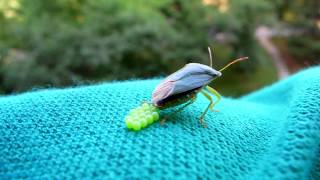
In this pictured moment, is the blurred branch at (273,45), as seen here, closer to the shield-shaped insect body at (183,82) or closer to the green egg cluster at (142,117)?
the shield-shaped insect body at (183,82)

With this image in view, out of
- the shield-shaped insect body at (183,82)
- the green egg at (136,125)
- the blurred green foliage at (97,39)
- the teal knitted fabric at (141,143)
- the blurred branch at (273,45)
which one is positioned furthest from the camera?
the blurred branch at (273,45)

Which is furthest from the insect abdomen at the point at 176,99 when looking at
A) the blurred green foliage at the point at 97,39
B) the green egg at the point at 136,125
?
the blurred green foliage at the point at 97,39

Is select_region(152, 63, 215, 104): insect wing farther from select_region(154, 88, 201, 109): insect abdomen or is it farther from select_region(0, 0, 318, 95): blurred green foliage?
select_region(0, 0, 318, 95): blurred green foliage

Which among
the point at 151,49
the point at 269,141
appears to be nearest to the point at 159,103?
the point at 269,141

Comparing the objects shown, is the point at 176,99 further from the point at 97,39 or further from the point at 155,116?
the point at 97,39

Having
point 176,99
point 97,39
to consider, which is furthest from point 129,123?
point 97,39

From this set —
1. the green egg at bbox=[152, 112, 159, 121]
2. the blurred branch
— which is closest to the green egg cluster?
the green egg at bbox=[152, 112, 159, 121]

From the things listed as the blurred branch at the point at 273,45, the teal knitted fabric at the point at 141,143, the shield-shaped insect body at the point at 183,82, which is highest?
the blurred branch at the point at 273,45
